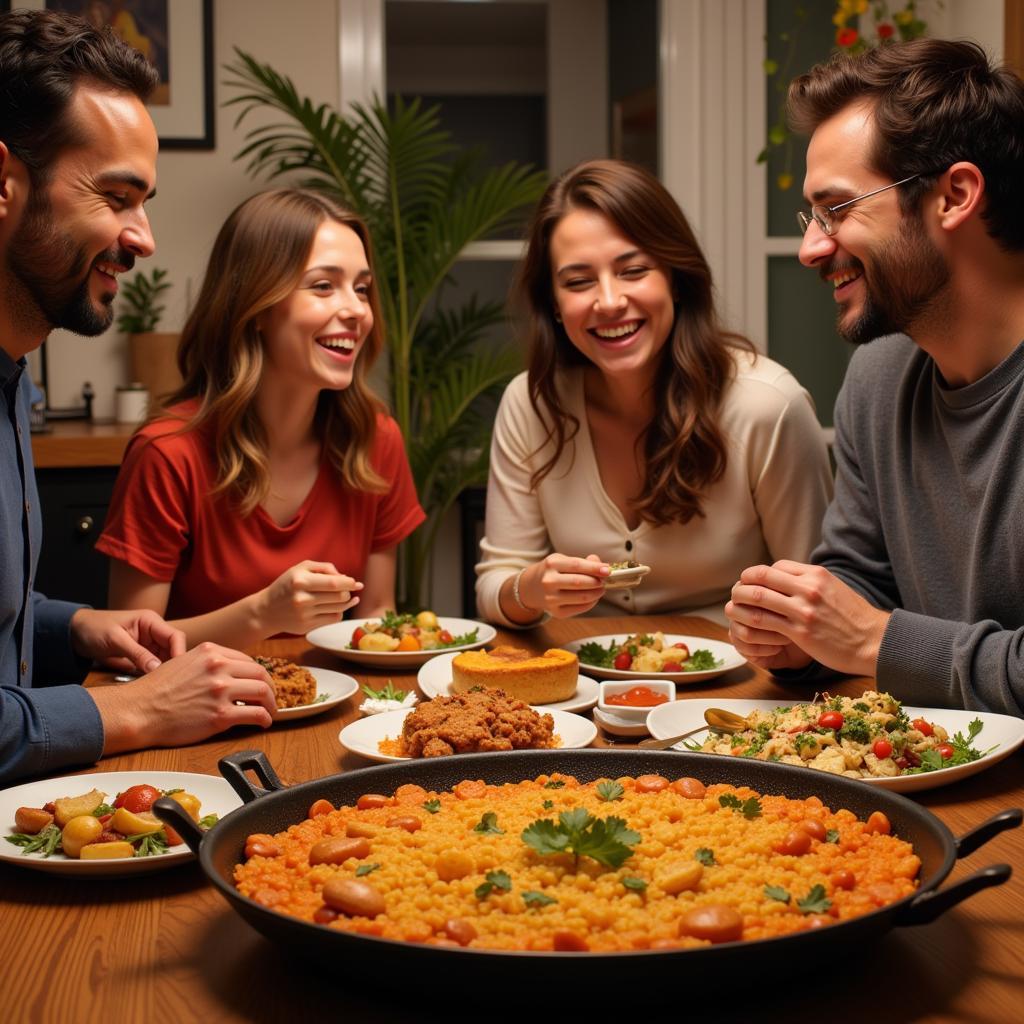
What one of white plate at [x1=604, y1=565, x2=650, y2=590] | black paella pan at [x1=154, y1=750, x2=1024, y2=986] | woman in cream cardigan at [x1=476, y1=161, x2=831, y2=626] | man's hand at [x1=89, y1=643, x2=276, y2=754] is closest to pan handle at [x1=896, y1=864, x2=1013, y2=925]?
black paella pan at [x1=154, y1=750, x2=1024, y2=986]

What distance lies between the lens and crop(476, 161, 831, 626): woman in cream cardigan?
106 inches

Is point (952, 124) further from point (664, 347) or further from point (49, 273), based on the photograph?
point (49, 273)

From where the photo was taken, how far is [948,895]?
2.76 ft

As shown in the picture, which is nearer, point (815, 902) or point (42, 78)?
point (815, 902)

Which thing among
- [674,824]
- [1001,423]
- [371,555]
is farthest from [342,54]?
[674,824]

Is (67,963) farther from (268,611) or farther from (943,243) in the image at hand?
(943,243)

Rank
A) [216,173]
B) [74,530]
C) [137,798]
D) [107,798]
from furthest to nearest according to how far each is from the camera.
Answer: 1. [216,173]
2. [74,530]
3. [107,798]
4. [137,798]

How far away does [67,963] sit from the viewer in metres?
0.98

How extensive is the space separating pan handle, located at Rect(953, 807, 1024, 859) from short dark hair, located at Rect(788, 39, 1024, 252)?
1.24 metres

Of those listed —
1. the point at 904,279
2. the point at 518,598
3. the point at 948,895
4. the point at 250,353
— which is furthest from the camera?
the point at 250,353

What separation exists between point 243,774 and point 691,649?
1.08 metres

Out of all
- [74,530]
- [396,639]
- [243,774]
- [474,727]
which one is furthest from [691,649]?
[74,530]

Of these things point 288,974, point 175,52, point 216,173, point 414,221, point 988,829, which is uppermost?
point 175,52

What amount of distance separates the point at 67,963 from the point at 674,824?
509 millimetres
